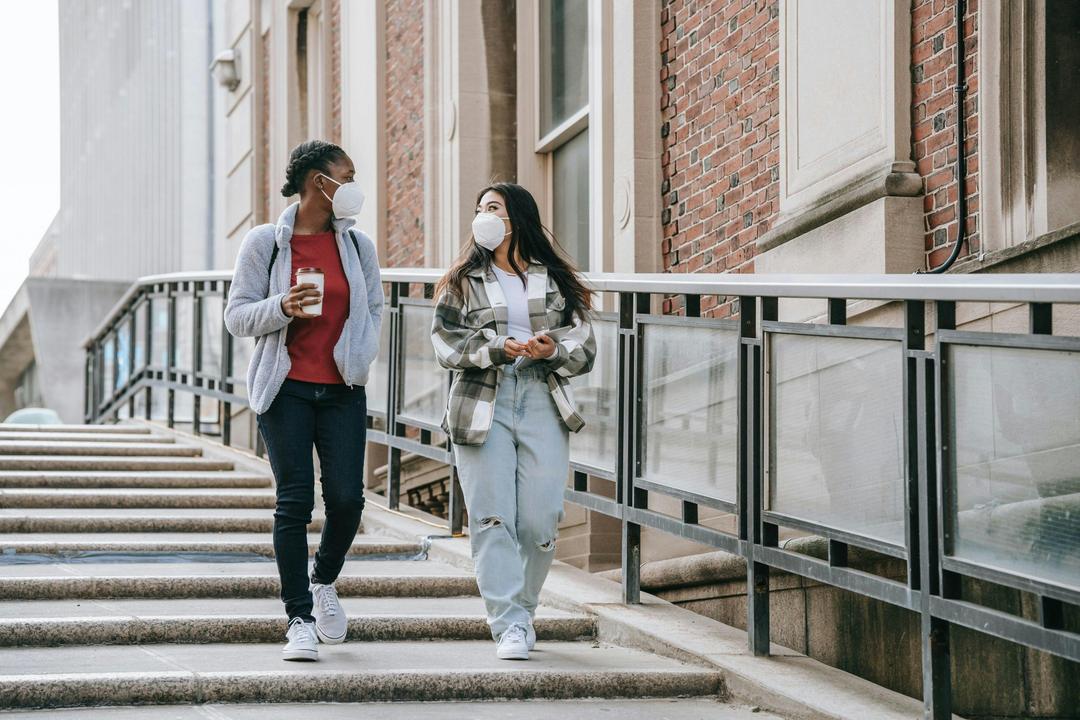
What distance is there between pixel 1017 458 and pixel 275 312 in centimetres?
238

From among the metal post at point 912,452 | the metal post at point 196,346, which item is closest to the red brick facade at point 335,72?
the metal post at point 196,346

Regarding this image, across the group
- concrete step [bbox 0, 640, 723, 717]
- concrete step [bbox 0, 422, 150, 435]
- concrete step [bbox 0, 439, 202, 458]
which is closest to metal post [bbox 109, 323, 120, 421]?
concrete step [bbox 0, 422, 150, 435]

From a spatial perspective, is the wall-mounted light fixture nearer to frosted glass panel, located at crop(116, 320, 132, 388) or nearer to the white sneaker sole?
frosted glass panel, located at crop(116, 320, 132, 388)

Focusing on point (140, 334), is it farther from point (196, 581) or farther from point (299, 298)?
point (299, 298)

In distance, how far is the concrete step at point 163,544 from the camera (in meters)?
7.07

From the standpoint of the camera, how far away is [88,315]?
75.9 feet

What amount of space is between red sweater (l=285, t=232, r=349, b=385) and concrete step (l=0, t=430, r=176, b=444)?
5779 millimetres

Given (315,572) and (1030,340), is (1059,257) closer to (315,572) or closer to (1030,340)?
(1030,340)

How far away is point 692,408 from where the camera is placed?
5.83 meters

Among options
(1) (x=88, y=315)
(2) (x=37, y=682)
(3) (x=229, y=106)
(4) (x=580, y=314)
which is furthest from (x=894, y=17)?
(1) (x=88, y=315)

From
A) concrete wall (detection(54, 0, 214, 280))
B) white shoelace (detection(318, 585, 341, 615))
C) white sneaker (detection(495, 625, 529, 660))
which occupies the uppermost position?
concrete wall (detection(54, 0, 214, 280))

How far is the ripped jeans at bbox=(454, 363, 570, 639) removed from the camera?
208 inches

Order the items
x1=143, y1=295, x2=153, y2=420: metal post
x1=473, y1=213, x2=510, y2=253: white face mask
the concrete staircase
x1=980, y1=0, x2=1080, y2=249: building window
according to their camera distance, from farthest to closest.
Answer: x1=143, y1=295, x2=153, y2=420: metal post < x1=980, y1=0, x2=1080, y2=249: building window < x1=473, y1=213, x2=510, y2=253: white face mask < the concrete staircase

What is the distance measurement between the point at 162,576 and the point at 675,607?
6.93 feet
